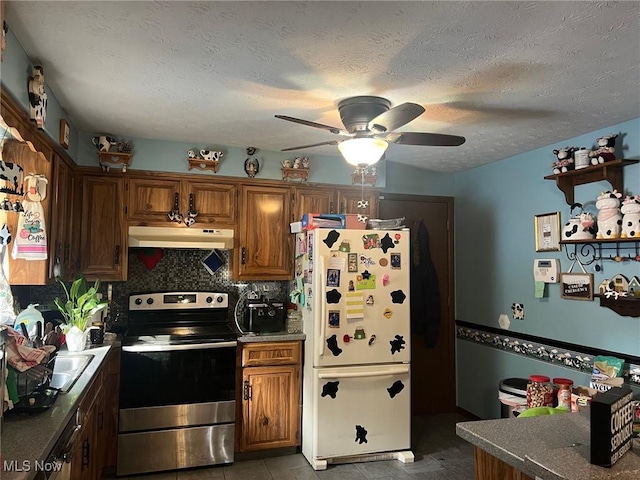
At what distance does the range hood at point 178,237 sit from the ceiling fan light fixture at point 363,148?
1.41 metres

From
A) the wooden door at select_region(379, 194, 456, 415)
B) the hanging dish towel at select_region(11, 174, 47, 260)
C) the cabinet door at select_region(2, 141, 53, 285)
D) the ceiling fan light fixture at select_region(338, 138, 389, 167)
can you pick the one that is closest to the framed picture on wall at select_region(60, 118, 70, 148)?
the cabinet door at select_region(2, 141, 53, 285)

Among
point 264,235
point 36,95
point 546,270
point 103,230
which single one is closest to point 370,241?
point 264,235

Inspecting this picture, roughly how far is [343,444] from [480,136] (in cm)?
233

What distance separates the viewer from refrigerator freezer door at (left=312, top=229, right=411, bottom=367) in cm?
327

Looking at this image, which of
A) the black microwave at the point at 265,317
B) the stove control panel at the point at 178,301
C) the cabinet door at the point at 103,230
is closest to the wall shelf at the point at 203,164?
the cabinet door at the point at 103,230

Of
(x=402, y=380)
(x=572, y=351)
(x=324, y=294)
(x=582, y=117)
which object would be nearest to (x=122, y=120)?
(x=324, y=294)

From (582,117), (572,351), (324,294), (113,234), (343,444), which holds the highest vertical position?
(582,117)

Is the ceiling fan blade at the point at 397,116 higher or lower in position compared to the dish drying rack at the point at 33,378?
higher

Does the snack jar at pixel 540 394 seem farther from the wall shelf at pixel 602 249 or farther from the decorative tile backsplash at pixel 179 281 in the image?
the decorative tile backsplash at pixel 179 281

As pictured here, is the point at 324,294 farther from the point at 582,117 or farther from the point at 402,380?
the point at 582,117

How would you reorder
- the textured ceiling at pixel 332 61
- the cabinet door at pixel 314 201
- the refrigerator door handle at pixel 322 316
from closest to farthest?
1. the textured ceiling at pixel 332 61
2. the refrigerator door handle at pixel 322 316
3. the cabinet door at pixel 314 201

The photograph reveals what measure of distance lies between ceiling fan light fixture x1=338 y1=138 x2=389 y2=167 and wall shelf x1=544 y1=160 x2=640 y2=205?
1423mm

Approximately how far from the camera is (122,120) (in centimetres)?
305

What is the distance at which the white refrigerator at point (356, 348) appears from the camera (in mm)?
3270
